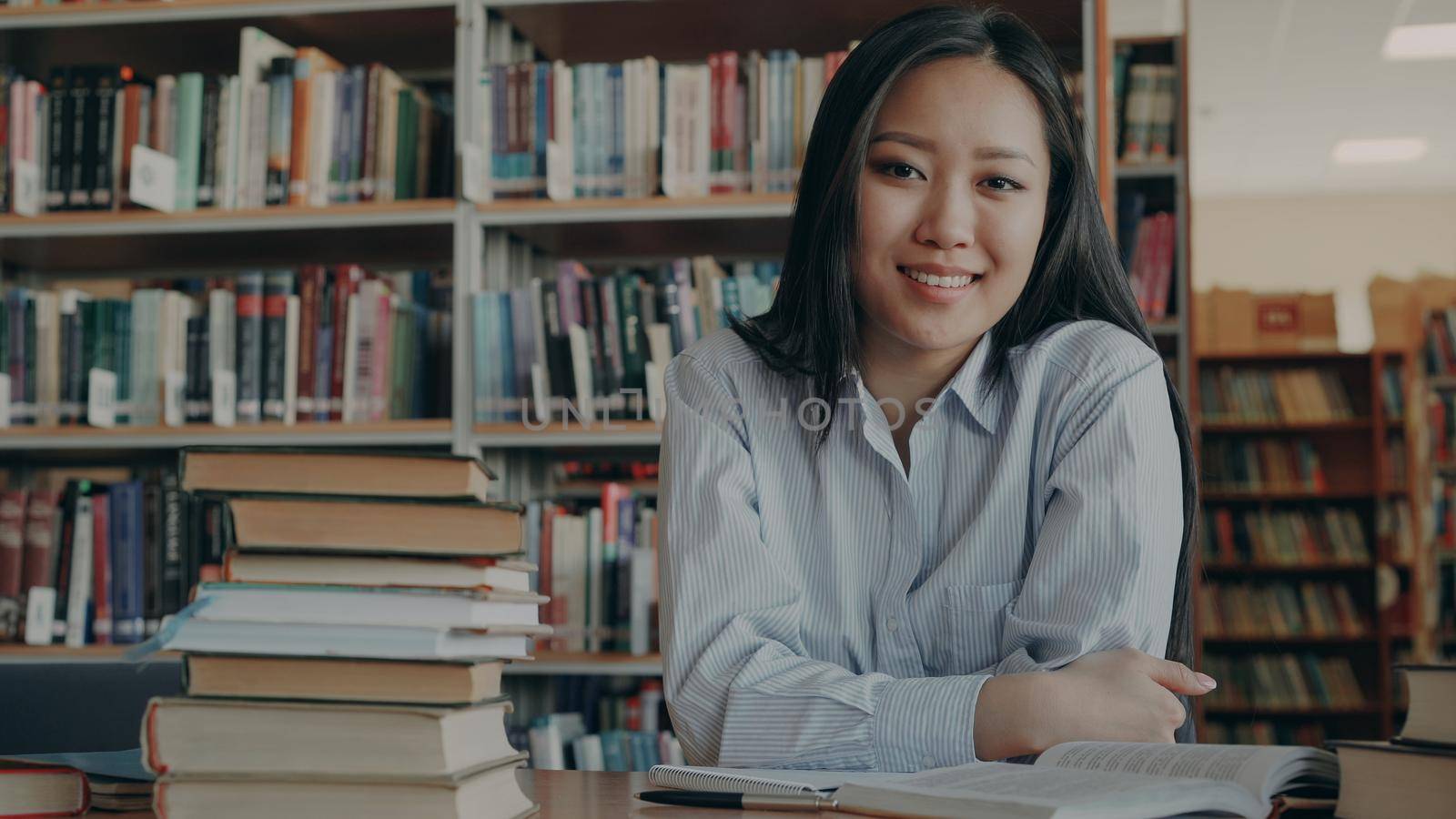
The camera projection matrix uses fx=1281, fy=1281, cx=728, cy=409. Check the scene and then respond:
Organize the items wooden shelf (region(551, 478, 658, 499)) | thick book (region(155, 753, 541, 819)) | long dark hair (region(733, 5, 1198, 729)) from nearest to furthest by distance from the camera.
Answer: thick book (region(155, 753, 541, 819)), long dark hair (region(733, 5, 1198, 729)), wooden shelf (region(551, 478, 658, 499))

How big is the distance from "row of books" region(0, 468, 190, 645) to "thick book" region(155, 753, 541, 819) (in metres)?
2.00

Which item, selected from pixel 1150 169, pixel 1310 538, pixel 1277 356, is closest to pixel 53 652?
pixel 1150 169

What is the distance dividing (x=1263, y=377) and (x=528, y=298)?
13.2 feet

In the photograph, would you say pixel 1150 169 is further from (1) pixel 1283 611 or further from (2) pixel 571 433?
(1) pixel 1283 611

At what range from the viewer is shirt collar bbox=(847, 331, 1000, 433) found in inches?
50.6

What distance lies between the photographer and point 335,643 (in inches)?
26.3

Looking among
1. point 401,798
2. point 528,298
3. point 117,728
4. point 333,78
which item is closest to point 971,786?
point 401,798

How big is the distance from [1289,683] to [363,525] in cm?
550

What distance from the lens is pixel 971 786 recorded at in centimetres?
76

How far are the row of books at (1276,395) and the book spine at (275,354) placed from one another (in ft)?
13.5

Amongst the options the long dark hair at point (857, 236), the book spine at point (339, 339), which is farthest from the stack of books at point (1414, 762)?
the book spine at point (339, 339)

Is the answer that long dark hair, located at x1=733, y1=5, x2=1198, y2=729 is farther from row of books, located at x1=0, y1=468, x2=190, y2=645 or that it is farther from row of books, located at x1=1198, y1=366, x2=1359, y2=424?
row of books, located at x1=1198, y1=366, x2=1359, y2=424

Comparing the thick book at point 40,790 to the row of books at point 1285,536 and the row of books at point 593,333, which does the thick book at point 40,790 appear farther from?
the row of books at point 1285,536

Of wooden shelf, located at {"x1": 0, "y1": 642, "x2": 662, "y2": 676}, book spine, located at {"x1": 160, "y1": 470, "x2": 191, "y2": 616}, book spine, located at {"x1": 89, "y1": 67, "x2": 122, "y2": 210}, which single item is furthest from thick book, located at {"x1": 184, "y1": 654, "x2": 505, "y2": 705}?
book spine, located at {"x1": 89, "y1": 67, "x2": 122, "y2": 210}
